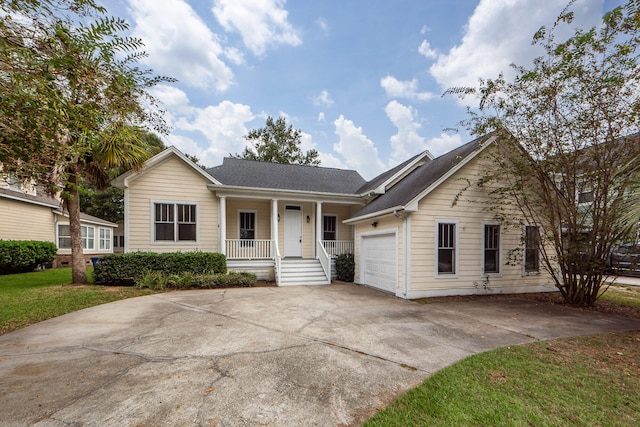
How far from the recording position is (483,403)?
2.69 meters

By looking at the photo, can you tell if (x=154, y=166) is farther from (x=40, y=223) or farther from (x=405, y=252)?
(x=40, y=223)

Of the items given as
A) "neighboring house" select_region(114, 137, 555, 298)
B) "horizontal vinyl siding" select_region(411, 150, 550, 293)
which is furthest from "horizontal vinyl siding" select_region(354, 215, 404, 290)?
"horizontal vinyl siding" select_region(411, 150, 550, 293)

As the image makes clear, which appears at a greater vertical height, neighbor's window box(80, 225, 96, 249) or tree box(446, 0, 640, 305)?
tree box(446, 0, 640, 305)

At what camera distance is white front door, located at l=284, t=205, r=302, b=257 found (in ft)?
41.4

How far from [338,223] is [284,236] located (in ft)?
9.29

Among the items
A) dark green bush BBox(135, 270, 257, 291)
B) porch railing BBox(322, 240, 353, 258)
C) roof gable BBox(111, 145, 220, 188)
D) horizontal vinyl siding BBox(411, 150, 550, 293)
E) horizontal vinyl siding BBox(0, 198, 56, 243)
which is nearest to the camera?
horizontal vinyl siding BBox(411, 150, 550, 293)

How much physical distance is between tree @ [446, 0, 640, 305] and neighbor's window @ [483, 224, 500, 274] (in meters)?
1.10

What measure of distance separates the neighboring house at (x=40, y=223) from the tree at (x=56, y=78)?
41.2ft

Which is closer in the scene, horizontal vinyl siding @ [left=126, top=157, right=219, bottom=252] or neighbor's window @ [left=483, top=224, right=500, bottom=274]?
neighbor's window @ [left=483, top=224, right=500, bottom=274]

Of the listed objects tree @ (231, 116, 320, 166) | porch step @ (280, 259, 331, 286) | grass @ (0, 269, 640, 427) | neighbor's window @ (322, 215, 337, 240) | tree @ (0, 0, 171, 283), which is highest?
tree @ (231, 116, 320, 166)

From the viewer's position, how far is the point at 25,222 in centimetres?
1382

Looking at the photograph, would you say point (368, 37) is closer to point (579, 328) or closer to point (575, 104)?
point (575, 104)

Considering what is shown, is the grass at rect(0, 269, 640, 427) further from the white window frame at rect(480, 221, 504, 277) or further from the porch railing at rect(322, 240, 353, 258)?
the porch railing at rect(322, 240, 353, 258)

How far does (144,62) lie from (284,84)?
12981 millimetres
